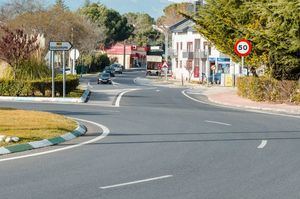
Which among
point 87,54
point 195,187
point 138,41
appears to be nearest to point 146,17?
point 138,41

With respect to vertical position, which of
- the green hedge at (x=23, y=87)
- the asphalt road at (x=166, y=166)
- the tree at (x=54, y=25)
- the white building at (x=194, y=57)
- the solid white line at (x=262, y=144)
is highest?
the tree at (x=54, y=25)

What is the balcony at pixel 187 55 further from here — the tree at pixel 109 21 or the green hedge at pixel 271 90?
the green hedge at pixel 271 90

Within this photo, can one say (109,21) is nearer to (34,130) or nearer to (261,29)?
(261,29)

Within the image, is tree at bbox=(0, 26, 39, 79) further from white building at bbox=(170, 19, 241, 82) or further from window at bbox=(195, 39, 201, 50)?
window at bbox=(195, 39, 201, 50)

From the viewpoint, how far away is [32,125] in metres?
18.0

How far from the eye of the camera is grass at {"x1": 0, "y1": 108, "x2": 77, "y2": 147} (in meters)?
16.0

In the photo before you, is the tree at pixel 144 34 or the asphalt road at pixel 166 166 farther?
the tree at pixel 144 34

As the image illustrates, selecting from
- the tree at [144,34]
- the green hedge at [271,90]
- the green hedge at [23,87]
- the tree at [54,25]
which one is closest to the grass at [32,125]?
the green hedge at [23,87]

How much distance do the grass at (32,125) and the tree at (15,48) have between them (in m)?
15.2

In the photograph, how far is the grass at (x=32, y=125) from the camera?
16.0m

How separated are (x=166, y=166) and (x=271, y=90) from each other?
78.1ft

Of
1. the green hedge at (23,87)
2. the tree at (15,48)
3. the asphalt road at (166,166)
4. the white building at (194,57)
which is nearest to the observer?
the asphalt road at (166,166)

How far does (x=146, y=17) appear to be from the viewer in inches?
6339

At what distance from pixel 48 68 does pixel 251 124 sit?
20.2 m
